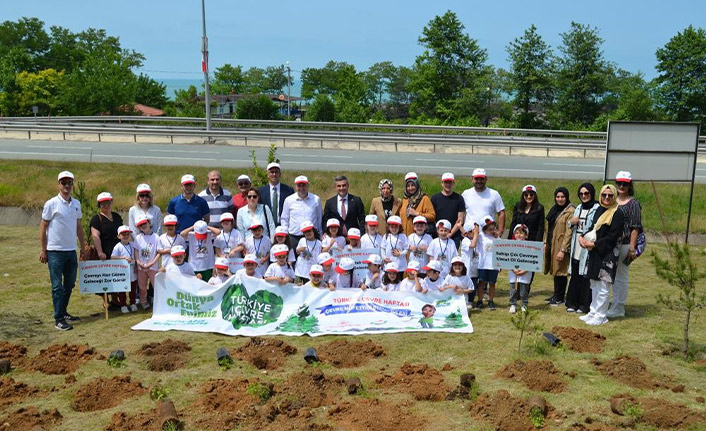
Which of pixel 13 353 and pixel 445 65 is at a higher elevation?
pixel 445 65

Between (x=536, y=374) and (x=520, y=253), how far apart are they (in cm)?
288

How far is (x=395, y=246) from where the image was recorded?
11.0 metres

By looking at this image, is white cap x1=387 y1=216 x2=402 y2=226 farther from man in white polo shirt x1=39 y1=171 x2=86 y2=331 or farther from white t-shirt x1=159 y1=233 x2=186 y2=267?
man in white polo shirt x1=39 y1=171 x2=86 y2=331

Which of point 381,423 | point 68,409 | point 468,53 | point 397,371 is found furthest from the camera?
point 468,53

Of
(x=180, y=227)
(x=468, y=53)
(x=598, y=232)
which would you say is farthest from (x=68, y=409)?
(x=468, y=53)

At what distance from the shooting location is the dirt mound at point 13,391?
7.87 m

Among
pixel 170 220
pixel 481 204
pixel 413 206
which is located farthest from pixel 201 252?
pixel 481 204

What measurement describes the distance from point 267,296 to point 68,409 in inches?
136

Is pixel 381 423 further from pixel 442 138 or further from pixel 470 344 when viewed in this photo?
pixel 442 138

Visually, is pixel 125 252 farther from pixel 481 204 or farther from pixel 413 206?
pixel 481 204

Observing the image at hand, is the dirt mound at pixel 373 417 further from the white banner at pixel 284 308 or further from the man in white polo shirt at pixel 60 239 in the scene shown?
the man in white polo shirt at pixel 60 239

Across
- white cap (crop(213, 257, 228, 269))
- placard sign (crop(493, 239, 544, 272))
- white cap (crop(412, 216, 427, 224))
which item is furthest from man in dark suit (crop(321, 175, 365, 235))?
placard sign (crop(493, 239, 544, 272))

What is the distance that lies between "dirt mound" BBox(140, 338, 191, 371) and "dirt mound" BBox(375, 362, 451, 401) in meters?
2.63

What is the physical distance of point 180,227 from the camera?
11.4m
